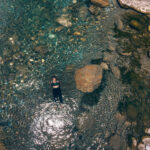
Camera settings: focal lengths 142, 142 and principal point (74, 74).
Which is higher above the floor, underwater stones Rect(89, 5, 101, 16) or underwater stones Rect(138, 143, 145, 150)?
underwater stones Rect(89, 5, 101, 16)

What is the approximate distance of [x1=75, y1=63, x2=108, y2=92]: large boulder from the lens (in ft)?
19.5

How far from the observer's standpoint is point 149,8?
24.2ft

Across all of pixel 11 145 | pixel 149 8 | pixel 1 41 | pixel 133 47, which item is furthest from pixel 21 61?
pixel 149 8

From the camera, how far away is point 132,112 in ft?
19.4

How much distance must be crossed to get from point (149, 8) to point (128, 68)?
3.56 metres

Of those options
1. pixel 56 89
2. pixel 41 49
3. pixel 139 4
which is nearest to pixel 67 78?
pixel 56 89

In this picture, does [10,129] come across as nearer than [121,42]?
Yes

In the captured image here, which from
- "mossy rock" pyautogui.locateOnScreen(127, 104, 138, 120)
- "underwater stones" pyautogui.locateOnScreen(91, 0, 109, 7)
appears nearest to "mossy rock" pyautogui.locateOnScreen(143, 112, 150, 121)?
"mossy rock" pyautogui.locateOnScreen(127, 104, 138, 120)

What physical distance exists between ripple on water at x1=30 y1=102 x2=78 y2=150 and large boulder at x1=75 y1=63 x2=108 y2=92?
1049mm

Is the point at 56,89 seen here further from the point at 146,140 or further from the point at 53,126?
the point at 146,140

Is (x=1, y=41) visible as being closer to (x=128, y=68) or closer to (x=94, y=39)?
(x=94, y=39)

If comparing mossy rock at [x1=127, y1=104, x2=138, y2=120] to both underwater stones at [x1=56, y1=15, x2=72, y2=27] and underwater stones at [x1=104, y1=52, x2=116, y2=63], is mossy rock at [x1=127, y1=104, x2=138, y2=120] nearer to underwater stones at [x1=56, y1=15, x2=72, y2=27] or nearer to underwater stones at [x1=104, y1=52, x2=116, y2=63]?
underwater stones at [x1=104, y1=52, x2=116, y2=63]

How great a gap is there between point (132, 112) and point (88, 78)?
2.30 meters

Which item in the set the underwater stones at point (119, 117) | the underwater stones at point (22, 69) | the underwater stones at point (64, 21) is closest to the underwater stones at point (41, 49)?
the underwater stones at point (22, 69)
